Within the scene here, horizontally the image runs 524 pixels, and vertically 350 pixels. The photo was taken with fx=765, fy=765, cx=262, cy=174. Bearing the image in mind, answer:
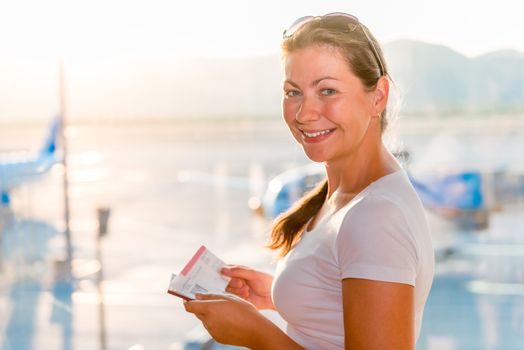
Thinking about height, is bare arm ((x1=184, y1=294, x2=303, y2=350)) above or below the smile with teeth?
below

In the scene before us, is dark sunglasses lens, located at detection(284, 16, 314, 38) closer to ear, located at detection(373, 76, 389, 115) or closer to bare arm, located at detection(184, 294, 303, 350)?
ear, located at detection(373, 76, 389, 115)

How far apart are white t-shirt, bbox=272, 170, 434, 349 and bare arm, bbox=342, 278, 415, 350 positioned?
0.03ft

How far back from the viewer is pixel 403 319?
710 mm

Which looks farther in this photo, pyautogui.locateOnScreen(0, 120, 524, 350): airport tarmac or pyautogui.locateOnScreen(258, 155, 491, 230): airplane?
pyautogui.locateOnScreen(258, 155, 491, 230): airplane

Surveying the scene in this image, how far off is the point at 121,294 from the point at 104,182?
7.06 m

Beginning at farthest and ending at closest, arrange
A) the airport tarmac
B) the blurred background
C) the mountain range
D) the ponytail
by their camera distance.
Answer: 1. the airport tarmac
2. the blurred background
3. the mountain range
4. the ponytail

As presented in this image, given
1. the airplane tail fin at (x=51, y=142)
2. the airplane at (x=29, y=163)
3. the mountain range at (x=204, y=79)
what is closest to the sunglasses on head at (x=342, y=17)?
the mountain range at (x=204, y=79)

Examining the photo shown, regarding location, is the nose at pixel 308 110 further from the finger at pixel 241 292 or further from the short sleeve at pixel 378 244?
the finger at pixel 241 292

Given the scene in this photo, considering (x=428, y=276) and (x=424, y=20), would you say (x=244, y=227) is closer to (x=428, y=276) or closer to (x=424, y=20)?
(x=424, y=20)

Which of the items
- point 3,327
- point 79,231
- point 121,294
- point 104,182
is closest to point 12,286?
point 121,294

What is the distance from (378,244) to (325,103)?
6.8 inches

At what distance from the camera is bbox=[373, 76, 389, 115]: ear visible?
82cm

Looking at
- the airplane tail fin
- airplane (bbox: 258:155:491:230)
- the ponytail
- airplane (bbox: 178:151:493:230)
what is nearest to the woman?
the ponytail

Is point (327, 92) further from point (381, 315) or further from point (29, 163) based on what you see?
point (29, 163)
